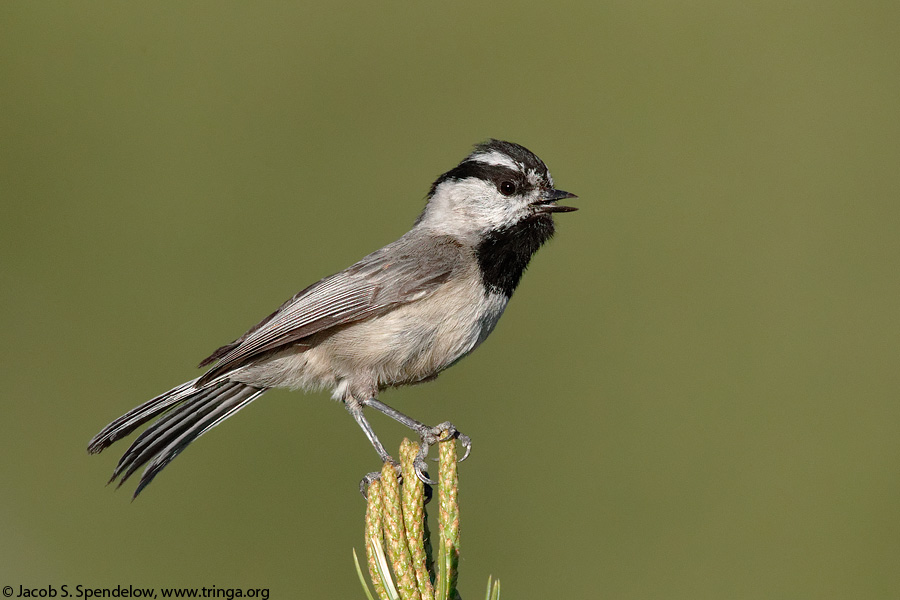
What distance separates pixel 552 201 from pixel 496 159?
0.29m

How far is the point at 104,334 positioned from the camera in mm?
5156

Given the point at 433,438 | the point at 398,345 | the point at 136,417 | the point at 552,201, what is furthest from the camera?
the point at 552,201

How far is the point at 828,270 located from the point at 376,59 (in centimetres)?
369

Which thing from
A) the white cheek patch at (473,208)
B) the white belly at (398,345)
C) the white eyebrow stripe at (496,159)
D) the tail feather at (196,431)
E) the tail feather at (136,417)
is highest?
the white eyebrow stripe at (496,159)

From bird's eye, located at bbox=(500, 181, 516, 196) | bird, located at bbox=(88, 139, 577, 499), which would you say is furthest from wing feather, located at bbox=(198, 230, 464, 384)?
bird's eye, located at bbox=(500, 181, 516, 196)

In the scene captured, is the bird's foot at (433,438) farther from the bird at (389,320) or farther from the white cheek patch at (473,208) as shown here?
the white cheek patch at (473,208)

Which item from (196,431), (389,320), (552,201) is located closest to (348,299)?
(389,320)

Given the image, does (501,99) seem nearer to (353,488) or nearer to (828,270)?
(828,270)

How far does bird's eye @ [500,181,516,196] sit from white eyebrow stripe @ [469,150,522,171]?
0.20 ft

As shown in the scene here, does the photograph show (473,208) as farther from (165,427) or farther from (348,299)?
(165,427)

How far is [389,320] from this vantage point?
126 inches

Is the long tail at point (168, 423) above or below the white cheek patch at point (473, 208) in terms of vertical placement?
below

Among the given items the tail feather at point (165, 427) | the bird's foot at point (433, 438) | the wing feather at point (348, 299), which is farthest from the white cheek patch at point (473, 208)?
the tail feather at point (165, 427)

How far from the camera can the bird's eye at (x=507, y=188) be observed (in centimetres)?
343
